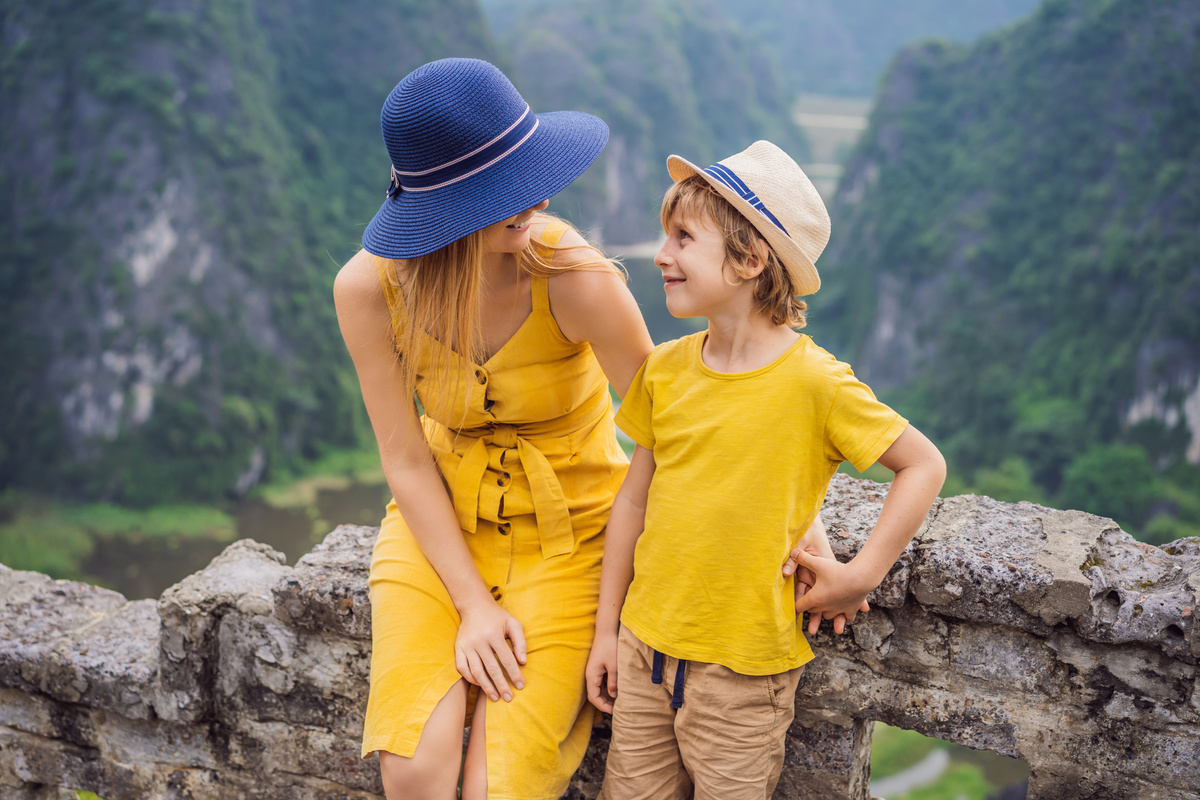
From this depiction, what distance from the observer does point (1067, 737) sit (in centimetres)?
184

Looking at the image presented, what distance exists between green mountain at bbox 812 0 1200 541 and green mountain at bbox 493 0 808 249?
15.8 metres

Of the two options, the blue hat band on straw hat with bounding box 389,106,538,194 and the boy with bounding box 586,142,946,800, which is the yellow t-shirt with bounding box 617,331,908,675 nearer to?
the boy with bounding box 586,142,946,800

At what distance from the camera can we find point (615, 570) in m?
1.90

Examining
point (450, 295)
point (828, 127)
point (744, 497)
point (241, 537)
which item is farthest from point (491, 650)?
point (828, 127)

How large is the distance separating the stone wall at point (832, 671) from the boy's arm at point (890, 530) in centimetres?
21

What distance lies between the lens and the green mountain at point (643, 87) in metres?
62.3

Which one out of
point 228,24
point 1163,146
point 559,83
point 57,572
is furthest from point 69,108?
point 1163,146

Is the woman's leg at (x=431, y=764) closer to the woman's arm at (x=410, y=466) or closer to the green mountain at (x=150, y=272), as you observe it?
the woman's arm at (x=410, y=466)

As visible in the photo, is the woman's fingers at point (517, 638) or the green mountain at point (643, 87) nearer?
Result: the woman's fingers at point (517, 638)

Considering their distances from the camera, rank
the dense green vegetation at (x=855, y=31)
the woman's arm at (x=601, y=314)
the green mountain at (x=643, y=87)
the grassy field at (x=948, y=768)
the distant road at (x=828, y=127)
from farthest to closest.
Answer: the dense green vegetation at (x=855, y=31) < the distant road at (x=828, y=127) < the green mountain at (x=643, y=87) < the grassy field at (x=948, y=768) < the woman's arm at (x=601, y=314)

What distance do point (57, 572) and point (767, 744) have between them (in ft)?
97.3

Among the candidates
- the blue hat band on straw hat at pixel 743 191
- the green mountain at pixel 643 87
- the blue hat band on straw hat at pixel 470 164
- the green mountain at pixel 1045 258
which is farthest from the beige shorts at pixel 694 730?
the green mountain at pixel 643 87

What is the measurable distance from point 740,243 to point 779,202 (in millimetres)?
102

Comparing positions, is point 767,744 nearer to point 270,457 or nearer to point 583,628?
point 583,628
